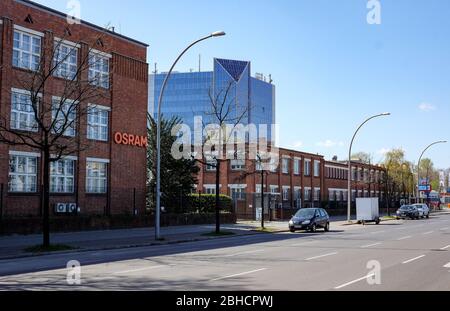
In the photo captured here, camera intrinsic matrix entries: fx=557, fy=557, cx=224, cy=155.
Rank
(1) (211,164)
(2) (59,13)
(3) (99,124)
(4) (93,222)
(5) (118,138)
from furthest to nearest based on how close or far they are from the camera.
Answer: (5) (118,138)
(3) (99,124)
(2) (59,13)
(1) (211,164)
(4) (93,222)

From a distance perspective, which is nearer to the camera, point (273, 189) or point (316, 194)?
point (273, 189)

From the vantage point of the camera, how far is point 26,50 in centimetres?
3088

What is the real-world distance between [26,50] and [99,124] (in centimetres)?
709

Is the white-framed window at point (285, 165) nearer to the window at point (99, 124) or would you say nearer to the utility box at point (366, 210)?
the utility box at point (366, 210)

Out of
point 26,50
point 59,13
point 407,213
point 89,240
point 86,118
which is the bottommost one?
point 407,213

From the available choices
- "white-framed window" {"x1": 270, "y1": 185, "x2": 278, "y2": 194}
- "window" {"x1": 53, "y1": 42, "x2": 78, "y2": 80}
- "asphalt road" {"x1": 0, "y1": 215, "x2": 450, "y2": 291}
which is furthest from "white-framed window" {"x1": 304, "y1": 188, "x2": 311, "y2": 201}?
"asphalt road" {"x1": 0, "y1": 215, "x2": 450, "y2": 291}

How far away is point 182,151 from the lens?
1930 inches

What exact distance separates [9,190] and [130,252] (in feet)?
40.4

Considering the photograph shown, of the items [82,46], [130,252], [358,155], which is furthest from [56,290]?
[358,155]

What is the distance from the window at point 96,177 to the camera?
115ft

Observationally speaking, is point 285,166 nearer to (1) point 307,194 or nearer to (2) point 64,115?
(1) point 307,194

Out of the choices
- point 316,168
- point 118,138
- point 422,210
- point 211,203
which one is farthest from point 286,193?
point 118,138

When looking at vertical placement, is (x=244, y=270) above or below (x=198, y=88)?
below

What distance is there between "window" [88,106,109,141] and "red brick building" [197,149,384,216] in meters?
14.4
